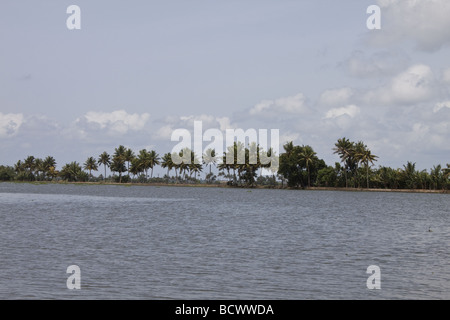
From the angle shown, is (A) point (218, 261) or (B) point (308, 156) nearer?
(A) point (218, 261)

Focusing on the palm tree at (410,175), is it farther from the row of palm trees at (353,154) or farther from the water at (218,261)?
the water at (218,261)

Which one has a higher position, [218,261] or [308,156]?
[308,156]

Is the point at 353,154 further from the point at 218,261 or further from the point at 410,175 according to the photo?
the point at 218,261

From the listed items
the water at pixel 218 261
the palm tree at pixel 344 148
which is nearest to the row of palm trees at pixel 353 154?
the palm tree at pixel 344 148

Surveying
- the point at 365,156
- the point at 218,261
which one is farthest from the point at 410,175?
the point at 218,261

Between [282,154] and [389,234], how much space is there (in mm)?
144086

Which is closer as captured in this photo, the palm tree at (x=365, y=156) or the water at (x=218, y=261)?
the water at (x=218, y=261)

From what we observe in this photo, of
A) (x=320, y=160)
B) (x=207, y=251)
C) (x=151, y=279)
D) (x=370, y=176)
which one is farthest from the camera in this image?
(x=320, y=160)

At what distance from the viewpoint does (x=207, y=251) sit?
31.9m

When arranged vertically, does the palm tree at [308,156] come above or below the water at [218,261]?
above

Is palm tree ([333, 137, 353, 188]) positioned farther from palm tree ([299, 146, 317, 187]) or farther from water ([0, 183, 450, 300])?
water ([0, 183, 450, 300])

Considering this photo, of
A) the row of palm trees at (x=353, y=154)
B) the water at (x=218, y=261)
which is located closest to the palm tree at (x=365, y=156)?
the row of palm trees at (x=353, y=154)
